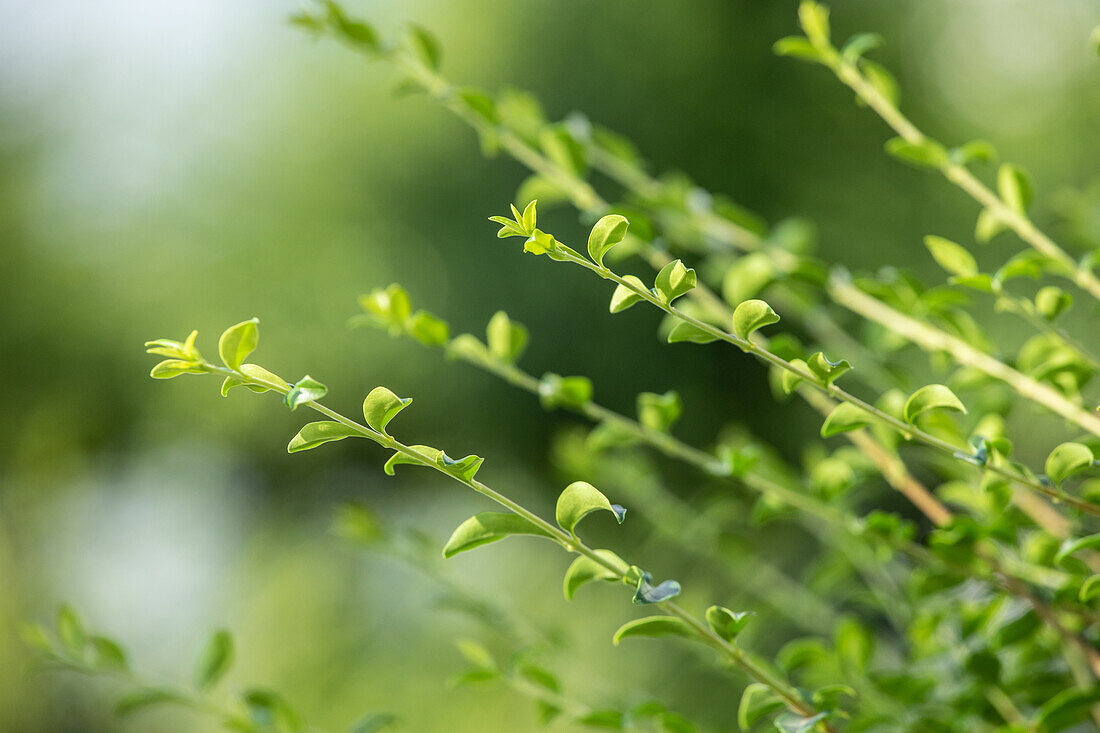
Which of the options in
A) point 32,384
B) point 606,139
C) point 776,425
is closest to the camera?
point 606,139

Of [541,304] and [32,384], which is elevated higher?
[541,304]

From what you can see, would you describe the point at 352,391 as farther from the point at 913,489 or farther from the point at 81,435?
the point at 913,489

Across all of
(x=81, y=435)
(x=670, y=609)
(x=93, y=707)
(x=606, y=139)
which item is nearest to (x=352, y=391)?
(x=81, y=435)

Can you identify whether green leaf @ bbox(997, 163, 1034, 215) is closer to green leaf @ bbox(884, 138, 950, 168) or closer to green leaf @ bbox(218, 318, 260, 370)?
green leaf @ bbox(884, 138, 950, 168)

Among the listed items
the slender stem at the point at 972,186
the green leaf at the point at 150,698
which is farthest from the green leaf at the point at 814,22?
the green leaf at the point at 150,698

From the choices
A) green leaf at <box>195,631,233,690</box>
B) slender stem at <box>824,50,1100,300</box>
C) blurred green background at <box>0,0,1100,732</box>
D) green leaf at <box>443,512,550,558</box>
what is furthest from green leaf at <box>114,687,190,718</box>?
blurred green background at <box>0,0,1100,732</box>

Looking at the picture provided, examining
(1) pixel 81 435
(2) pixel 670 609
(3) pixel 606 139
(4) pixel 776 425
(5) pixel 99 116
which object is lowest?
(2) pixel 670 609
